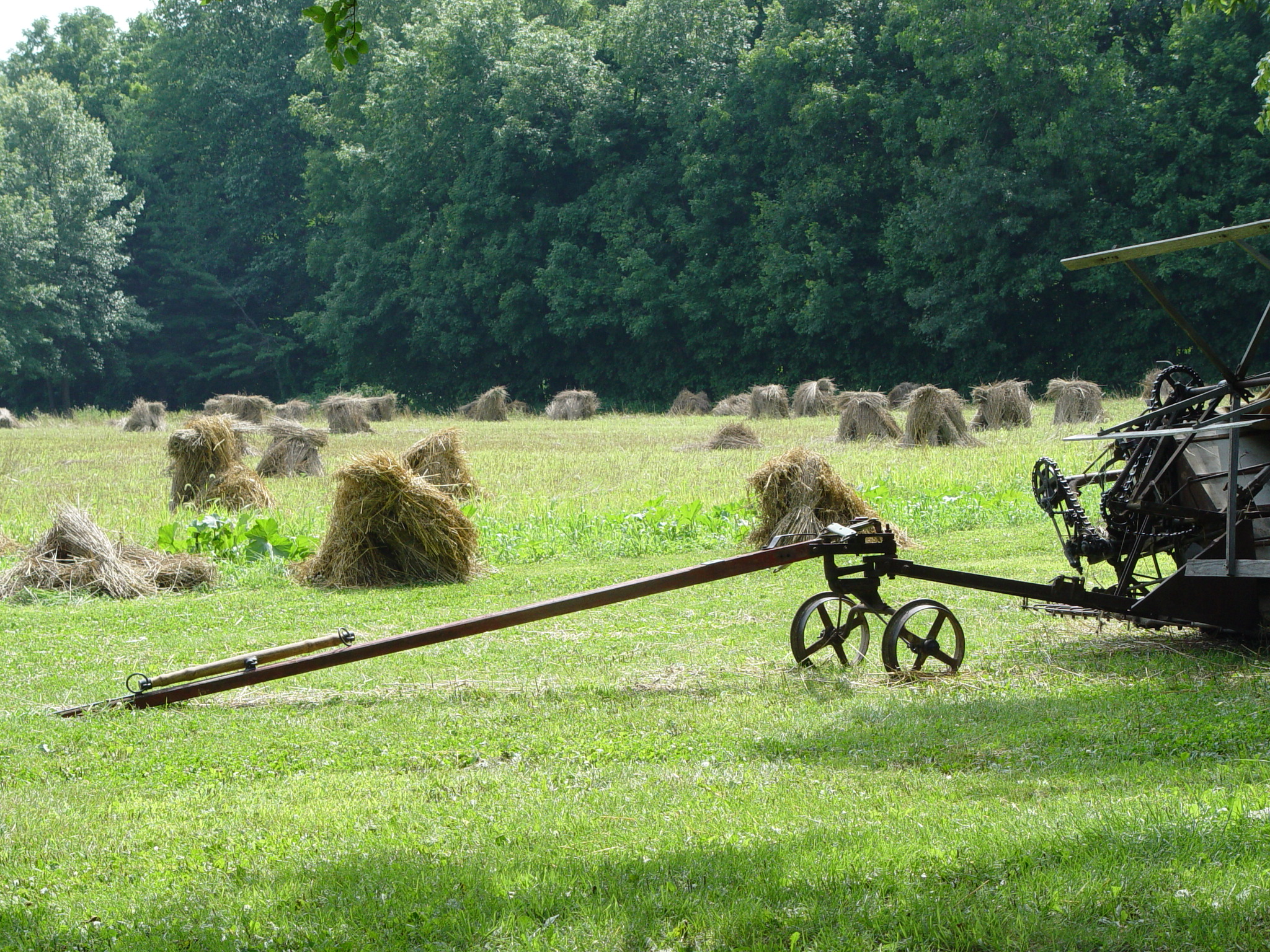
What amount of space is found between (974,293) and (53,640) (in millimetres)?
35901

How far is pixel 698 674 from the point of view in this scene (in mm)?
7199

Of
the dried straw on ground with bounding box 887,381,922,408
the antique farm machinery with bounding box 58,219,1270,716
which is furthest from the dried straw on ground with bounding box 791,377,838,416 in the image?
the antique farm machinery with bounding box 58,219,1270,716

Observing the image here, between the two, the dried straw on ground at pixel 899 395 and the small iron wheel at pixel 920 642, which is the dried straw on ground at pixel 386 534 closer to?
the small iron wheel at pixel 920 642

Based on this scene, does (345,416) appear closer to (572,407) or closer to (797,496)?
(572,407)

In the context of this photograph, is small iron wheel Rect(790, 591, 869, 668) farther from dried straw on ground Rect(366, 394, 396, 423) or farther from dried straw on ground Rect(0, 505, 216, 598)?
dried straw on ground Rect(366, 394, 396, 423)

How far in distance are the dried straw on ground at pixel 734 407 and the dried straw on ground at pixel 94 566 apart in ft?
81.7

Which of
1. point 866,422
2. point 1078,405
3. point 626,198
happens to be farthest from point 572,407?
point 1078,405

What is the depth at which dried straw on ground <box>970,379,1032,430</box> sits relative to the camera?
26.8 metres

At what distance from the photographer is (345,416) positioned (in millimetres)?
32188

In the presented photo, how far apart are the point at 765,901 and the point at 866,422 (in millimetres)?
21851

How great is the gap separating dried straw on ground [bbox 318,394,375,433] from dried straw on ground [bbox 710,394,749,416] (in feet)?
35.1

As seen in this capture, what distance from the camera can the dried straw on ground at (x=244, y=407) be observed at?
3406cm

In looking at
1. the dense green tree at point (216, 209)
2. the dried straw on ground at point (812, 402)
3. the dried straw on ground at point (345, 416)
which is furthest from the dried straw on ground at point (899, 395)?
the dense green tree at point (216, 209)

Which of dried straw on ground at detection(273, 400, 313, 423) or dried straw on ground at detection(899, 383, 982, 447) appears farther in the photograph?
dried straw on ground at detection(273, 400, 313, 423)
